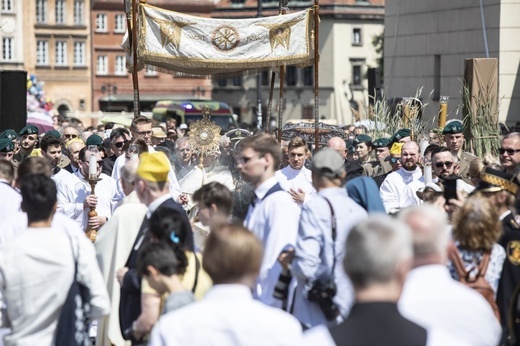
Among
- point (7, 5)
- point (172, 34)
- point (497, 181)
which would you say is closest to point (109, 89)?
point (7, 5)

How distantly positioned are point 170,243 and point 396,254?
2322 millimetres

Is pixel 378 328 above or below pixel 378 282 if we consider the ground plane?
below

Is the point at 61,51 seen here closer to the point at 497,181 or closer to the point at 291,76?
the point at 291,76

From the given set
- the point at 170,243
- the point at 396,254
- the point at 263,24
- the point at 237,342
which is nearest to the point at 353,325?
the point at 396,254

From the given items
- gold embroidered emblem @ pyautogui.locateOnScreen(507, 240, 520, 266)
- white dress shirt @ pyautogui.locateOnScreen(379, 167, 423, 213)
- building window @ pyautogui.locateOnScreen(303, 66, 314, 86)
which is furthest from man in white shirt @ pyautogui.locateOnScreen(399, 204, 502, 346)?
building window @ pyautogui.locateOnScreen(303, 66, 314, 86)

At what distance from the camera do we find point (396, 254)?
189 inches

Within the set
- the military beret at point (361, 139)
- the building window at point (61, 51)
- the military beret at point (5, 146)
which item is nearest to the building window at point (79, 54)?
the building window at point (61, 51)

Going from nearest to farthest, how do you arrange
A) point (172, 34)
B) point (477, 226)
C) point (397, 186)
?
point (477, 226)
point (397, 186)
point (172, 34)

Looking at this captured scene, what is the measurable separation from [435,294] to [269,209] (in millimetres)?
2591

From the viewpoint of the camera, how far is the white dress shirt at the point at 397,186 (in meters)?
12.5

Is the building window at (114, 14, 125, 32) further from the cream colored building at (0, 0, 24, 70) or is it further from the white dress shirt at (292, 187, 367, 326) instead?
the white dress shirt at (292, 187, 367, 326)

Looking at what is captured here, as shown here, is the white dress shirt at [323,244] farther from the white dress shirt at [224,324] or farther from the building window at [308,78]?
the building window at [308,78]

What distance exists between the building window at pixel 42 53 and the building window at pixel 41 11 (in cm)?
147

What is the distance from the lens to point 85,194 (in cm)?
1245
